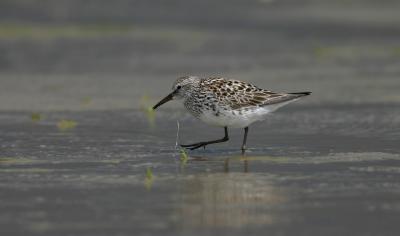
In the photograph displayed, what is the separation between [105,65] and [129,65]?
0.46 metres

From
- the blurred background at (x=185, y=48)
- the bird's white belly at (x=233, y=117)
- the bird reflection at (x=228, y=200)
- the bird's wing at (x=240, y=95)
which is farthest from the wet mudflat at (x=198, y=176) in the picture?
the blurred background at (x=185, y=48)

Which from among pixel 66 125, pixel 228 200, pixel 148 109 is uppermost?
pixel 148 109

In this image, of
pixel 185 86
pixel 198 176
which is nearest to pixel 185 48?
pixel 185 86

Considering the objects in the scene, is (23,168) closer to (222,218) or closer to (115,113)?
(222,218)

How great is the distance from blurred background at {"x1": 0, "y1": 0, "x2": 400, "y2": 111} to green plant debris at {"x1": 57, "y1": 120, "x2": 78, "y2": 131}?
1543mm

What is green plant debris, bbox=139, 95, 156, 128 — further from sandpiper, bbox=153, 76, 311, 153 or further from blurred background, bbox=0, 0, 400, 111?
sandpiper, bbox=153, 76, 311, 153

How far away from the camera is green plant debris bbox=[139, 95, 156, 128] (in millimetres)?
14867

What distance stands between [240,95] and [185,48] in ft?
32.0

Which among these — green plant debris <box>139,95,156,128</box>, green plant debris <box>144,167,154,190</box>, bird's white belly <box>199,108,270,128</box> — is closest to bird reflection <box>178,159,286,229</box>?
green plant debris <box>144,167,154,190</box>

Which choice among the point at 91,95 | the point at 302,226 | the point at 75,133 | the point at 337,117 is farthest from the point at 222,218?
the point at 91,95

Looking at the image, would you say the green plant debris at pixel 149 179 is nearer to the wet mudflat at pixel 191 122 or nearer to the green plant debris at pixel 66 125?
the wet mudflat at pixel 191 122

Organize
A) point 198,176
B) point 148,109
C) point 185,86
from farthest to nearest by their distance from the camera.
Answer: point 148,109 < point 185,86 < point 198,176

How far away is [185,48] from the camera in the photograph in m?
21.8

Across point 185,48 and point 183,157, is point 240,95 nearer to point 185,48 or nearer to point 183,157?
point 183,157
